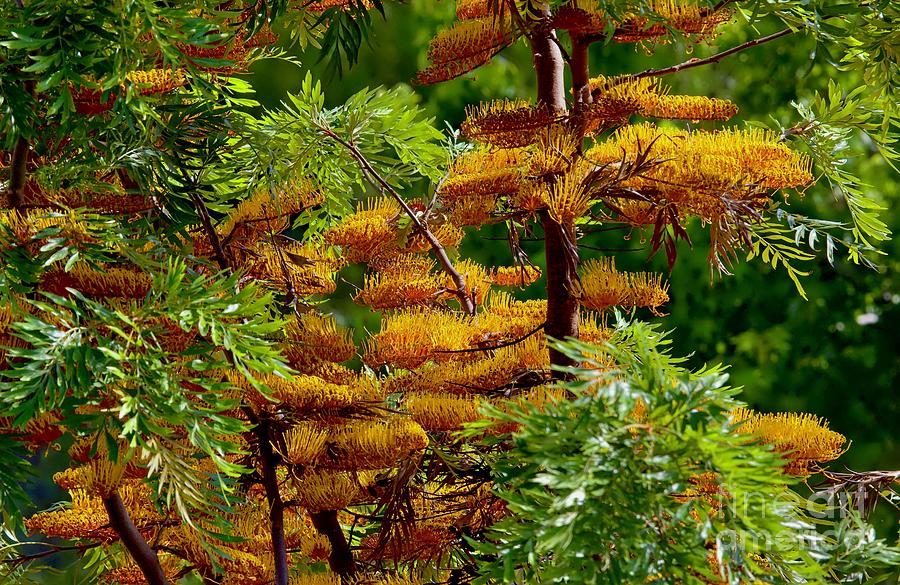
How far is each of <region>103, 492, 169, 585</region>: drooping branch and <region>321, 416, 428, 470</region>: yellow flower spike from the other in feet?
1.14

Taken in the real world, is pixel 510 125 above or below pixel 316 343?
above

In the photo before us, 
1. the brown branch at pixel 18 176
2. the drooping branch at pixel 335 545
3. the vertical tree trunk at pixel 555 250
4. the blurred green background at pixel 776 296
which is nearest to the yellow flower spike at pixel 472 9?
the vertical tree trunk at pixel 555 250

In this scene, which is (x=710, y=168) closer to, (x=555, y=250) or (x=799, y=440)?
(x=555, y=250)

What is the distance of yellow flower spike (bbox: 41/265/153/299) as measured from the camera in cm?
157

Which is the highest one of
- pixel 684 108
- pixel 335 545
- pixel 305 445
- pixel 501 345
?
pixel 684 108

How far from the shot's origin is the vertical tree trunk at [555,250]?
1.75 meters

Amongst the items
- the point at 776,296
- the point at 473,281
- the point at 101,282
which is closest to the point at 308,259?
the point at 473,281

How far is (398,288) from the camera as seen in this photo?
6.52 ft

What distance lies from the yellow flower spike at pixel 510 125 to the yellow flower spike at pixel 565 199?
10 centimetres

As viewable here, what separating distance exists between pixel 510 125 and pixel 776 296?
2.89m

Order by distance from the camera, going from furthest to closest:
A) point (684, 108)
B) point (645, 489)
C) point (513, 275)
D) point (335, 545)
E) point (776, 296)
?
point (776, 296)
point (513, 275)
point (335, 545)
point (684, 108)
point (645, 489)

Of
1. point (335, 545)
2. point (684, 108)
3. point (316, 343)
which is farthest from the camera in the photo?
point (335, 545)

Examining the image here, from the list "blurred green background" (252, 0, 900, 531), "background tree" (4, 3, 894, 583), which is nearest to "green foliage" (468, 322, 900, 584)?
"background tree" (4, 3, 894, 583)

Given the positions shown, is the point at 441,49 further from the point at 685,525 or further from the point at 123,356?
the point at 685,525
